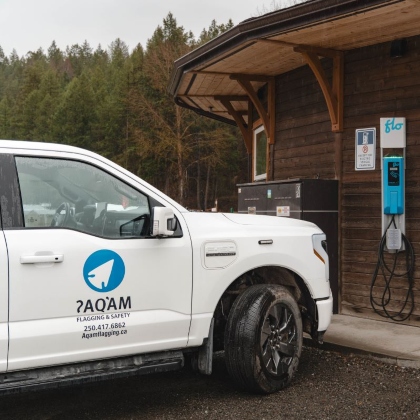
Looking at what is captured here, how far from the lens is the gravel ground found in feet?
15.7

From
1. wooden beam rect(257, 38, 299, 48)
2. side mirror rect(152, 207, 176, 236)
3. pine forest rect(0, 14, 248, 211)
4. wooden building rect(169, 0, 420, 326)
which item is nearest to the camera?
side mirror rect(152, 207, 176, 236)

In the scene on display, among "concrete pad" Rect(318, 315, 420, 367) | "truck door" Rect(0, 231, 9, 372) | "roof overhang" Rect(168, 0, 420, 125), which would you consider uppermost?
"roof overhang" Rect(168, 0, 420, 125)

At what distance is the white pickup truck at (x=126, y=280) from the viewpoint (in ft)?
13.6

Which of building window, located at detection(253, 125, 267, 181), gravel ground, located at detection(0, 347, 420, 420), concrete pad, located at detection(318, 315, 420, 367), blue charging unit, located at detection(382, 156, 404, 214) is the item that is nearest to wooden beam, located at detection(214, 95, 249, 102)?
building window, located at detection(253, 125, 267, 181)

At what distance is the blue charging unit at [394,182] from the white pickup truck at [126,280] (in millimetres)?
2559

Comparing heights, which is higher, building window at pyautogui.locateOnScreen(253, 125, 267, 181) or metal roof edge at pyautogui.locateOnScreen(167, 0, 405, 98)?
metal roof edge at pyautogui.locateOnScreen(167, 0, 405, 98)

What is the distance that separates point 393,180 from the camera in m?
7.80

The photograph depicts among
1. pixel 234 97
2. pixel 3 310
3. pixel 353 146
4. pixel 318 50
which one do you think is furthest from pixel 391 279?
pixel 234 97

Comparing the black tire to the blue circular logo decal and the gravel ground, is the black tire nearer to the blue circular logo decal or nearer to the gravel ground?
the gravel ground

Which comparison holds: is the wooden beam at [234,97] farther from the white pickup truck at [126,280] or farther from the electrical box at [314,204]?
the white pickup truck at [126,280]

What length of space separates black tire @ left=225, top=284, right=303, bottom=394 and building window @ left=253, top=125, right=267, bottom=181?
6.31 metres

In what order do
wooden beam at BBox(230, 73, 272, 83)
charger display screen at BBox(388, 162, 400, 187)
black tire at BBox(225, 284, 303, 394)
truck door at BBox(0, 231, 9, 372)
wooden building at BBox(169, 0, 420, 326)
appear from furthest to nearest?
1. wooden beam at BBox(230, 73, 272, 83)
2. charger display screen at BBox(388, 162, 400, 187)
3. wooden building at BBox(169, 0, 420, 326)
4. black tire at BBox(225, 284, 303, 394)
5. truck door at BBox(0, 231, 9, 372)

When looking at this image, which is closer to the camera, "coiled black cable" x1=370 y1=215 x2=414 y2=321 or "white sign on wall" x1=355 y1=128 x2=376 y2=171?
"coiled black cable" x1=370 y1=215 x2=414 y2=321

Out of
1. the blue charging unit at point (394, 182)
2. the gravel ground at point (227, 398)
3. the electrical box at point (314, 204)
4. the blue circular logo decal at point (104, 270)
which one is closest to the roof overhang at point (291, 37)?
the blue charging unit at point (394, 182)
